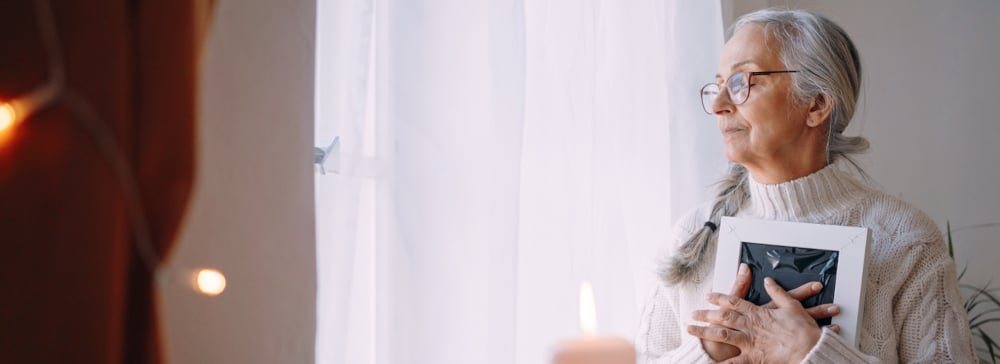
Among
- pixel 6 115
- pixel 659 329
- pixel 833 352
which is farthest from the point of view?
pixel 659 329

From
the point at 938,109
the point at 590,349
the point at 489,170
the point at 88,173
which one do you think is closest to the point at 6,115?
the point at 88,173

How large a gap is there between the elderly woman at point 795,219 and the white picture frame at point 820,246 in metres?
0.02

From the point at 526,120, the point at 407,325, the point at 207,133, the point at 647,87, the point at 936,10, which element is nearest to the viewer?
the point at 207,133

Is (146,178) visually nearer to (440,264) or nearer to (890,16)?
(440,264)

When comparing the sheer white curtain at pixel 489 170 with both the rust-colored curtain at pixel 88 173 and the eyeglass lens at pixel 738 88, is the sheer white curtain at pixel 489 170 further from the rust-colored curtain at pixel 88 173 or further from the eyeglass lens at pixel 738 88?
the rust-colored curtain at pixel 88 173

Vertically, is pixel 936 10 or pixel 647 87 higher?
pixel 936 10

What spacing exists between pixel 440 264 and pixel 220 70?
0.45 m

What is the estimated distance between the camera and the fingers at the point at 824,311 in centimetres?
113

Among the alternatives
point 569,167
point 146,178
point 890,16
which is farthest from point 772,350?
point 890,16

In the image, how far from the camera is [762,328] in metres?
1.15

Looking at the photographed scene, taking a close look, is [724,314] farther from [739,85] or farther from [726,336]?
[739,85]

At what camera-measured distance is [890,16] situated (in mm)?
2186

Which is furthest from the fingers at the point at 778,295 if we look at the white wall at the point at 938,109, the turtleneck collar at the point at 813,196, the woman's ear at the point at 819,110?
the white wall at the point at 938,109

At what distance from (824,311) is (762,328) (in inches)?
3.6
